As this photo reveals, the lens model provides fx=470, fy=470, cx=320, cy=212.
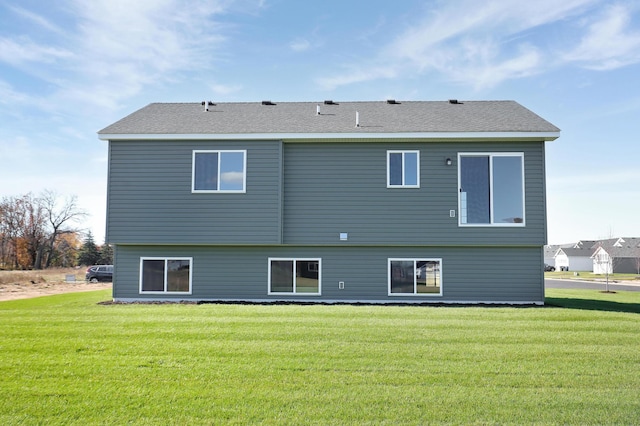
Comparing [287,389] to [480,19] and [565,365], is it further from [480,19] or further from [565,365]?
[480,19]

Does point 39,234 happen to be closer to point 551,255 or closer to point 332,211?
point 332,211

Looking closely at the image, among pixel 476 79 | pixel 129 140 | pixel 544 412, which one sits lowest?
pixel 544 412

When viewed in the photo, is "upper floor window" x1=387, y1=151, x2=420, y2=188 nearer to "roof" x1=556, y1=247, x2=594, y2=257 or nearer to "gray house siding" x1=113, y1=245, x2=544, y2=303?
"gray house siding" x1=113, y1=245, x2=544, y2=303

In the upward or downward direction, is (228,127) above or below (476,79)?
below

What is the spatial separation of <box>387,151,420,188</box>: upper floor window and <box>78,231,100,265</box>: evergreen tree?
46.7 m

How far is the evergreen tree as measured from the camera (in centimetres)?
5209

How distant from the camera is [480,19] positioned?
14.2 m

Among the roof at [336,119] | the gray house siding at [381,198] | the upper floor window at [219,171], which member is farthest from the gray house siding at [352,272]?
the roof at [336,119]

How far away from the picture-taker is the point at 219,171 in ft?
46.8

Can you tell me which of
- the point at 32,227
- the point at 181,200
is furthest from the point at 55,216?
the point at 181,200

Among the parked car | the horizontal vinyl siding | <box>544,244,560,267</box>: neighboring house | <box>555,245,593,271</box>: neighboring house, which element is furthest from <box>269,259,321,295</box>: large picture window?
<box>544,244,560,267</box>: neighboring house

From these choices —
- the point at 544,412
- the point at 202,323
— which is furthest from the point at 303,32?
the point at 544,412

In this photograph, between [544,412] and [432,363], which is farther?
[432,363]

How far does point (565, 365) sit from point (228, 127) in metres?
11.1
